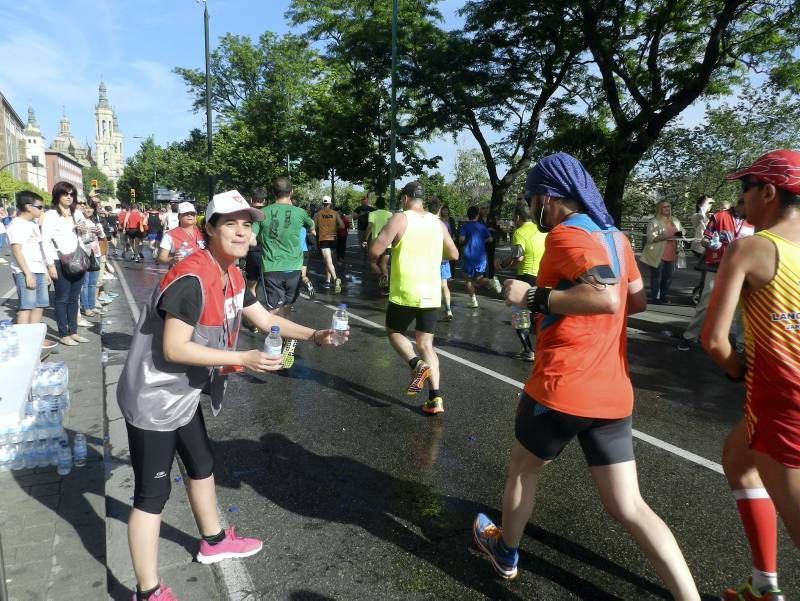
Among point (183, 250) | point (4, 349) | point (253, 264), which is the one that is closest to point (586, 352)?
point (4, 349)

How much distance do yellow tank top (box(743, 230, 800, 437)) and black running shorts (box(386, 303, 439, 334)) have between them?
2.99m

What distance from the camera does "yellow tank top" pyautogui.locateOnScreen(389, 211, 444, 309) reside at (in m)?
4.83

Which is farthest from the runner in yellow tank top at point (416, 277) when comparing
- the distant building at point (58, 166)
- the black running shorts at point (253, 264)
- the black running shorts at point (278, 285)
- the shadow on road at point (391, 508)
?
the distant building at point (58, 166)

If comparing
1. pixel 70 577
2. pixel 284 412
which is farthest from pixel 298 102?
pixel 70 577

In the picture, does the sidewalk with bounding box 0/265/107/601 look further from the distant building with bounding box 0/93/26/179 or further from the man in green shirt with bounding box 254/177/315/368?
the distant building with bounding box 0/93/26/179

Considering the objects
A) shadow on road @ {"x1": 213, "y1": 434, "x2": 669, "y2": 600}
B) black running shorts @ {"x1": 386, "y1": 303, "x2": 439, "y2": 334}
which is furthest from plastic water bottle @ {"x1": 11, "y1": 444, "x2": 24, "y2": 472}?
black running shorts @ {"x1": 386, "y1": 303, "x2": 439, "y2": 334}

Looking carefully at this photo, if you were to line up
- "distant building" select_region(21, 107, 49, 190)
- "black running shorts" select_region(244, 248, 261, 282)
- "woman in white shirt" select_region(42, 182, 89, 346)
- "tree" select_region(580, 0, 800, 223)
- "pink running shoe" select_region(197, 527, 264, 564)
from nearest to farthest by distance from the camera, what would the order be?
"pink running shoe" select_region(197, 527, 264, 564), "woman in white shirt" select_region(42, 182, 89, 346), "black running shorts" select_region(244, 248, 261, 282), "tree" select_region(580, 0, 800, 223), "distant building" select_region(21, 107, 49, 190)

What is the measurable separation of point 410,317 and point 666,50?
13115 mm

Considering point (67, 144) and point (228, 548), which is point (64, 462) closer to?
point (228, 548)

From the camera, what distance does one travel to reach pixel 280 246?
6574 millimetres

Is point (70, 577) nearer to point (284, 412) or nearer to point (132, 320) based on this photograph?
point (284, 412)

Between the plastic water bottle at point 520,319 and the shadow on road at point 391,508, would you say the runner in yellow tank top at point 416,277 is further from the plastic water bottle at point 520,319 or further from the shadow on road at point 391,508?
the plastic water bottle at point 520,319

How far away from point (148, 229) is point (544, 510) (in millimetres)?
18862

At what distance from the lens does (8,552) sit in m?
2.89
